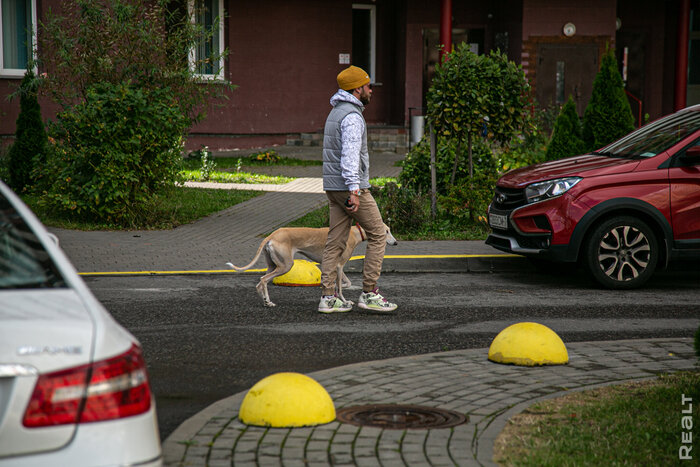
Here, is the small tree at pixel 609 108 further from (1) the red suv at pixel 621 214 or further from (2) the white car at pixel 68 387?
(2) the white car at pixel 68 387

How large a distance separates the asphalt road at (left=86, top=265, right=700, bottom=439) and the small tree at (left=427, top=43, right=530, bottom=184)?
2.89 m

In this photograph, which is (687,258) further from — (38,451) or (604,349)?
(38,451)

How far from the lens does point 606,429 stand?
4859 millimetres

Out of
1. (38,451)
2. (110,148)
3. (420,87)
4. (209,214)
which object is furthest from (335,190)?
(420,87)

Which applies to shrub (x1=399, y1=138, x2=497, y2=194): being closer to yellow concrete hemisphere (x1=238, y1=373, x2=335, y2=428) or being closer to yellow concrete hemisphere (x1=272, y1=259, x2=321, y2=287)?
yellow concrete hemisphere (x1=272, y1=259, x2=321, y2=287)

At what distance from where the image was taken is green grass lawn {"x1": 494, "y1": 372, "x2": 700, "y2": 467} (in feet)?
14.6

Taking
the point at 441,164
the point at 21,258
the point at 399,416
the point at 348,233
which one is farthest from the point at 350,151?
the point at 441,164

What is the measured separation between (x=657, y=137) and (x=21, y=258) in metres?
8.45

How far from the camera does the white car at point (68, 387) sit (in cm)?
275

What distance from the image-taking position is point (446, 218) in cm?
1428

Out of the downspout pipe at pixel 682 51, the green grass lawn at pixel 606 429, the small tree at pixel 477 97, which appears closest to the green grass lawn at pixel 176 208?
the small tree at pixel 477 97

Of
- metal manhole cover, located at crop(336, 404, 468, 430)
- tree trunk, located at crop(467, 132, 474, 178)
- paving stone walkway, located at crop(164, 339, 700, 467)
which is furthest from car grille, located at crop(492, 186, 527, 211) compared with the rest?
metal manhole cover, located at crop(336, 404, 468, 430)

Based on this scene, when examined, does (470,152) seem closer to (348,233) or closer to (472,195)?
→ (472,195)

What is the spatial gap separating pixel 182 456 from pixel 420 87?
22145 mm
